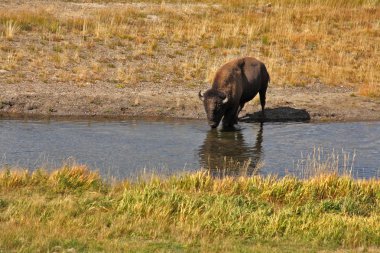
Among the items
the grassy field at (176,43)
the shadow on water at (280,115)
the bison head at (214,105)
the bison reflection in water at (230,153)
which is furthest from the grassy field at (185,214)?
the grassy field at (176,43)

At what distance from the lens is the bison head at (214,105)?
2119 centimetres

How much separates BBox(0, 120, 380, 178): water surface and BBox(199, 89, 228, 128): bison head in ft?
1.13

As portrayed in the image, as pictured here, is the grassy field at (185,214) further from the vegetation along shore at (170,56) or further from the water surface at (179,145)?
the vegetation along shore at (170,56)

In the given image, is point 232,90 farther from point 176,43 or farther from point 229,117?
point 176,43

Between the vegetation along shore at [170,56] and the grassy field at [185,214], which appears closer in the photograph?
the grassy field at [185,214]

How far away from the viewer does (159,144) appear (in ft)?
64.0

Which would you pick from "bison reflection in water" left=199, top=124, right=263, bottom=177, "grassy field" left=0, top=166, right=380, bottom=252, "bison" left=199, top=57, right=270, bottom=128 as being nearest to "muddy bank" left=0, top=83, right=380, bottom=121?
"bison" left=199, top=57, right=270, bottom=128

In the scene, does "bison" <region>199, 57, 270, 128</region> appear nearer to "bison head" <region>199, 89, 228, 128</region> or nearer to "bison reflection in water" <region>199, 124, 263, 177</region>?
"bison head" <region>199, 89, 228, 128</region>

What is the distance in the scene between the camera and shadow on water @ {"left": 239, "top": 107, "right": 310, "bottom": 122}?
77.4ft

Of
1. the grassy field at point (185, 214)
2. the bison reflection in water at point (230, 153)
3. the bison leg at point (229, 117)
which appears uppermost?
the grassy field at point (185, 214)

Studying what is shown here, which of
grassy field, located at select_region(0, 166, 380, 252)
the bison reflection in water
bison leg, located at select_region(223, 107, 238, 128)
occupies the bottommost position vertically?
the bison reflection in water

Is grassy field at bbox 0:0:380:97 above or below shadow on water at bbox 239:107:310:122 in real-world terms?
above

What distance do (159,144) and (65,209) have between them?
295 inches

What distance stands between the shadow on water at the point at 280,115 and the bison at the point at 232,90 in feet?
0.77
